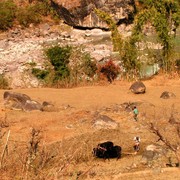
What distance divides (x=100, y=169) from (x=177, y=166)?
133cm

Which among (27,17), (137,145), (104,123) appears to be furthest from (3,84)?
(27,17)

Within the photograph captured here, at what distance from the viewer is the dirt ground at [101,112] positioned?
7.50 meters

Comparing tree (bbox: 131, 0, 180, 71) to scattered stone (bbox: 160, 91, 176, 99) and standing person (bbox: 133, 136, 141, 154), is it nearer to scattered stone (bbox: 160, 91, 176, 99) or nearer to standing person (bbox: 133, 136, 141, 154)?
scattered stone (bbox: 160, 91, 176, 99)

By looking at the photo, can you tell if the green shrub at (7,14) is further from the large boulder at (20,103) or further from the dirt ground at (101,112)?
the large boulder at (20,103)

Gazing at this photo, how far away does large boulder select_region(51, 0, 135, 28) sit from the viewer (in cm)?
3739

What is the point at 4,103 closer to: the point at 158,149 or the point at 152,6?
the point at 158,149

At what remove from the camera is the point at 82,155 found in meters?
7.89

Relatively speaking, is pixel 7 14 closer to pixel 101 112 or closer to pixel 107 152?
pixel 101 112

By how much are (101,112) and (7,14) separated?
29.0 metres

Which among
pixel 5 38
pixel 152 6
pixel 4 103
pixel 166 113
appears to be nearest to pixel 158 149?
pixel 166 113

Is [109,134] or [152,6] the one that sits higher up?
[152,6]

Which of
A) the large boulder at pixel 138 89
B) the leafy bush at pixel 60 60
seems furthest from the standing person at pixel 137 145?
the leafy bush at pixel 60 60

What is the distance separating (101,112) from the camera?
1162cm

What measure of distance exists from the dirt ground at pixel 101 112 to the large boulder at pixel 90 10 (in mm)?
21914
